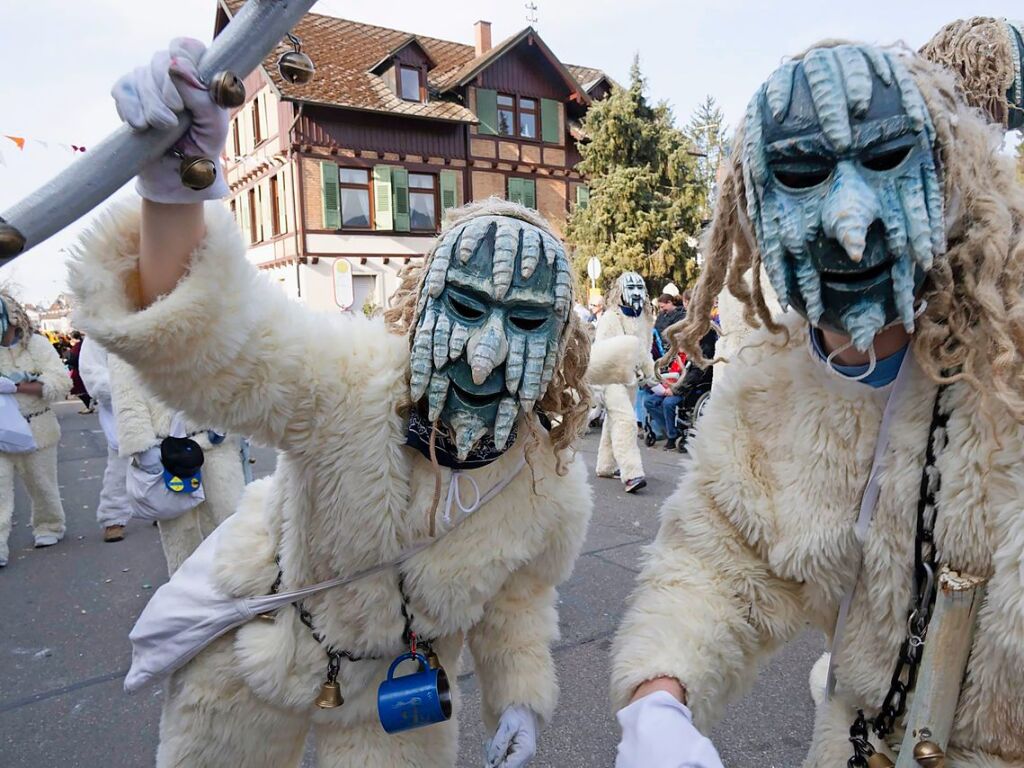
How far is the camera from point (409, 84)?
2052cm

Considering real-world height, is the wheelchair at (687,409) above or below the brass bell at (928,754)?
below

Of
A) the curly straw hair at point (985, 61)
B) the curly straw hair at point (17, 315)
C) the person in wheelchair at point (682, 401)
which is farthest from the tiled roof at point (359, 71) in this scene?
the curly straw hair at point (985, 61)

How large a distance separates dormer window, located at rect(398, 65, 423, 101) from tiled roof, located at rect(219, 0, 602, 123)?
212 mm

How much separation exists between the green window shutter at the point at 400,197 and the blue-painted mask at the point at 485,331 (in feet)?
63.1

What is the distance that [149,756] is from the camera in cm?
279

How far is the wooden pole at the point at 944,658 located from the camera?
3.84 ft

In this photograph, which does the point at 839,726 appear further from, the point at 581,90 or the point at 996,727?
the point at 581,90

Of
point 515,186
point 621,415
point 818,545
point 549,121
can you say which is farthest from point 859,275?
point 549,121

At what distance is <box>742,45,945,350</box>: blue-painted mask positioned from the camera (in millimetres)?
1155

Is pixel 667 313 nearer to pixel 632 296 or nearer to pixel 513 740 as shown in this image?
pixel 632 296

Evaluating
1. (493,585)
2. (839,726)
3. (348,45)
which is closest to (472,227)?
(493,585)

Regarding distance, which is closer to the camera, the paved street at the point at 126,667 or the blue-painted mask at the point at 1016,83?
the blue-painted mask at the point at 1016,83

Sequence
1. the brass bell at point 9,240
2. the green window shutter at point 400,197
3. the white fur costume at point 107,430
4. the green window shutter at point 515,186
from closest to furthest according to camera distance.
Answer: the brass bell at point 9,240 < the white fur costume at point 107,430 < the green window shutter at point 400,197 < the green window shutter at point 515,186

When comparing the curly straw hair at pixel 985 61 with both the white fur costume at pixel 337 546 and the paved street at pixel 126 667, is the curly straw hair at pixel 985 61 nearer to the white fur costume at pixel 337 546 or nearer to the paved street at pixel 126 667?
the white fur costume at pixel 337 546
